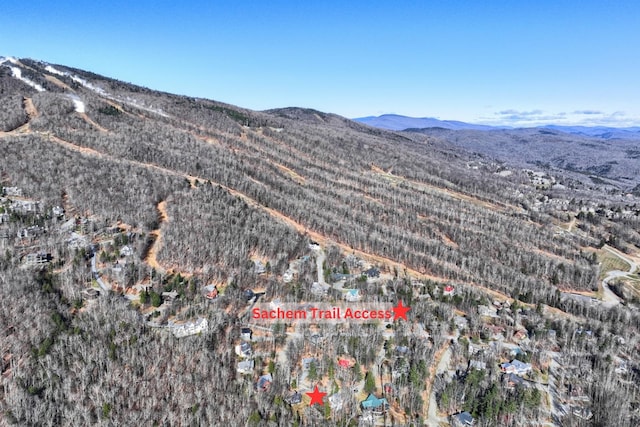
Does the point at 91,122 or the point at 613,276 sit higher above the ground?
the point at 91,122

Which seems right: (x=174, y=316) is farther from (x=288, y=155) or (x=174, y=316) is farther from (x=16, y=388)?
(x=288, y=155)

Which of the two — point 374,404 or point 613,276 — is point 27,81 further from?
point 613,276

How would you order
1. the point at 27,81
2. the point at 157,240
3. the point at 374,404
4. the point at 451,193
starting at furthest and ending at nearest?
1. the point at 27,81
2. the point at 451,193
3. the point at 157,240
4. the point at 374,404

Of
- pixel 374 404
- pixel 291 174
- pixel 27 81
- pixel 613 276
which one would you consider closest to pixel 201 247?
pixel 374 404

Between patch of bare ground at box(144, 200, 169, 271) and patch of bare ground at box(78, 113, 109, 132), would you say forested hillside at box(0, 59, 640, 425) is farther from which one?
patch of bare ground at box(78, 113, 109, 132)

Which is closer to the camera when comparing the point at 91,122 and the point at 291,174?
the point at 91,122

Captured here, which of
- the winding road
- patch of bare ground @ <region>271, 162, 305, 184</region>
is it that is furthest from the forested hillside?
the winding road

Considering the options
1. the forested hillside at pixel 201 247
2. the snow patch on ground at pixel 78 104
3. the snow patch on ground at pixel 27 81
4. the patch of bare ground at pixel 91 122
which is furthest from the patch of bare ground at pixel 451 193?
the snow patch on ground at pixel 27 81

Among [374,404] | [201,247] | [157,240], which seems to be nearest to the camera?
[374,404]
